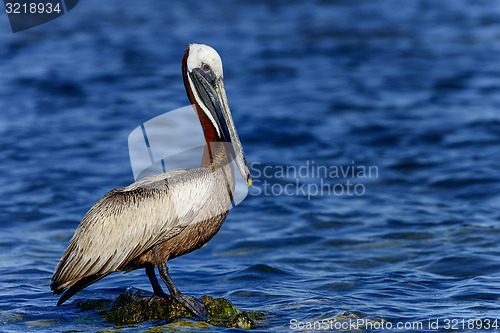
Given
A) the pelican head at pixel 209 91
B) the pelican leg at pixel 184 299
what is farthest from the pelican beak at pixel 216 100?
the pelican leg at pixel 184 299

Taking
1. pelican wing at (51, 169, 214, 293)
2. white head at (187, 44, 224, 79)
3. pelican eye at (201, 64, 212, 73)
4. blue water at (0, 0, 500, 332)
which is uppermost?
white head at (187, 44, 224, 79)

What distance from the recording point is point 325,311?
5.57 metres

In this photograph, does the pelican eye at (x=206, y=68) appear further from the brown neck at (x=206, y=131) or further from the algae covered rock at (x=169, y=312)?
the algae covered rock at (x=169, y=312)

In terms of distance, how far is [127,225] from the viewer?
5.20m

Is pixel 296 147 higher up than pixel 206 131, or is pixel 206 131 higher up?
pixel 206 131

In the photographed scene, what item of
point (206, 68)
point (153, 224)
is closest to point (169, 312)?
point (153, 224)

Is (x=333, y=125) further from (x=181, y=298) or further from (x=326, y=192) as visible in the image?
(x=181, y=298)

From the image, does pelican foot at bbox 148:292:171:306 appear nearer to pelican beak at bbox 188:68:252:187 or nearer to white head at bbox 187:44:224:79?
pelican beak at bbox 188:68:252:187

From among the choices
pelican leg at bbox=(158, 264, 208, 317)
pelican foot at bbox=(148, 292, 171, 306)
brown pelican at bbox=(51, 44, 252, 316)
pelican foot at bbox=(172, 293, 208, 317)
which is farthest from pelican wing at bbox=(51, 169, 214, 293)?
pelican foot at bbox=(172, 293, 208, 317)

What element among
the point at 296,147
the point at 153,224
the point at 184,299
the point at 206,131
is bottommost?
the point at 296,147

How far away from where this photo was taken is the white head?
5.60m

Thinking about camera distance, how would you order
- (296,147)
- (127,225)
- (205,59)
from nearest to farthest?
(127,225) < (205,59) < (296,147)

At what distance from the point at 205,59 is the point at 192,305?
1923mm

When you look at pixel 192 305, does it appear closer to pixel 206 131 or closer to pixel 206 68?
pixel 206 131
